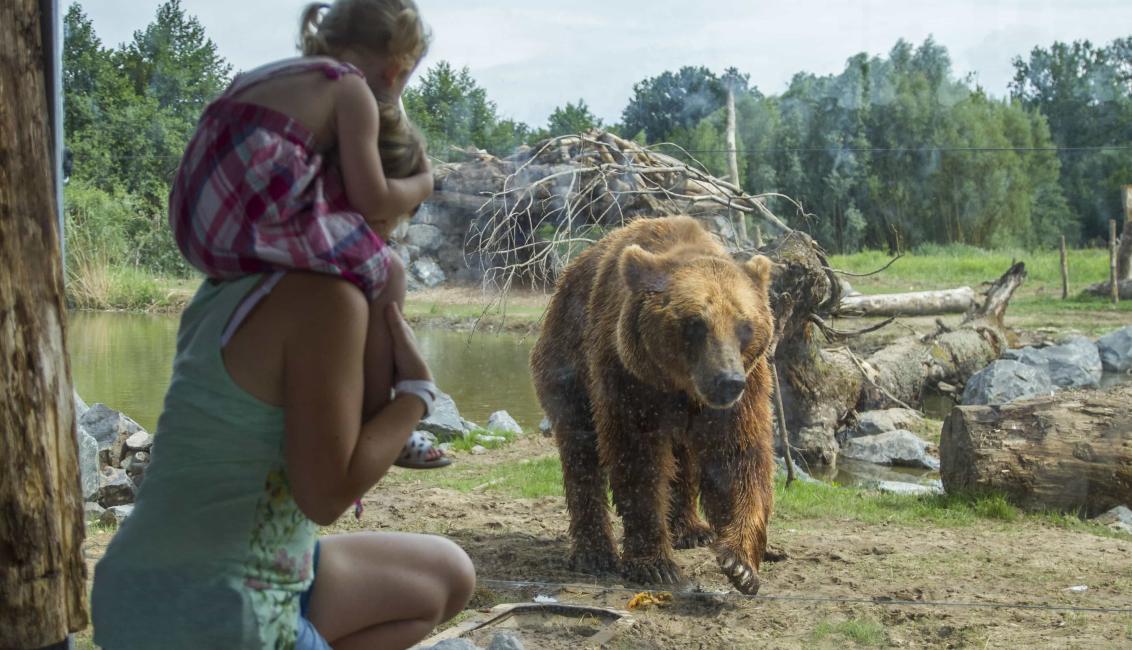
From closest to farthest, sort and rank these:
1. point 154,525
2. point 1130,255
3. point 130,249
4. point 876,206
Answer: point 154,525, point 130,249, point 876,206, point 1130,255

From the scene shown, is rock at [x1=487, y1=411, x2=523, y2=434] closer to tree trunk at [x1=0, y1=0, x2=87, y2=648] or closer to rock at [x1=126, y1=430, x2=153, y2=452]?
rock at [x1=126, y1=430, x2=153, y2=452]

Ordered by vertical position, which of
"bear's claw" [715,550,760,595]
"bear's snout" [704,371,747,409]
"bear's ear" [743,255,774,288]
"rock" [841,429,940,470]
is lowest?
"rock" [841,429,940,470]

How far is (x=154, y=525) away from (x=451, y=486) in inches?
133

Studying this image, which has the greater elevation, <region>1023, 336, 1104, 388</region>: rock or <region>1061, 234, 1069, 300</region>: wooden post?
<region>1061, 234, 1069, 300</region>: wooden post

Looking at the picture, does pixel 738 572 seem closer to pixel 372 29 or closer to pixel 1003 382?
pixel 372 29

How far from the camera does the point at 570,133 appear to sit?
3711 millimetres

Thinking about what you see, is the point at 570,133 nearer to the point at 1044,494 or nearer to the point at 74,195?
the point at 74,195

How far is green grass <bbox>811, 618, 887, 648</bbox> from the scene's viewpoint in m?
3.14

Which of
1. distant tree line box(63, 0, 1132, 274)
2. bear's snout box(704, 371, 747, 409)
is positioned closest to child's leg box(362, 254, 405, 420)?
distant tree line box(63, 0, 1132, 274)

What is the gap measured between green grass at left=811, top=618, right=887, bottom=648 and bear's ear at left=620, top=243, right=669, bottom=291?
125 centimetres

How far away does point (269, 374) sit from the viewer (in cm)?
152

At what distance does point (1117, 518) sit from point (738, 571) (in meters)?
2.06

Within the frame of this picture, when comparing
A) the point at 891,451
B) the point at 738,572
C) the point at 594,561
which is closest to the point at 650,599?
the point at 738,572

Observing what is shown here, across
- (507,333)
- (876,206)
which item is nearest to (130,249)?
(507,333)
